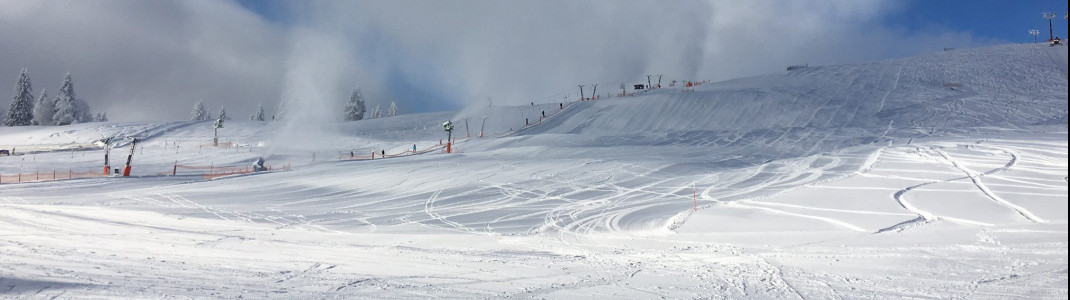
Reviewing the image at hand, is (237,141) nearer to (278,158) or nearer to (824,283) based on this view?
(278,158)

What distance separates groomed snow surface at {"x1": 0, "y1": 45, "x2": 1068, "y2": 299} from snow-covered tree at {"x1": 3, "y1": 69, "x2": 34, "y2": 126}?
164ft

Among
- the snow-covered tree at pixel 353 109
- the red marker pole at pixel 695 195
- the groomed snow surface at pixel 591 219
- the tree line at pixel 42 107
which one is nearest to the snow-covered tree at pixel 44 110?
the tree line at pixel 42 107

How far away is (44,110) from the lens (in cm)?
8794

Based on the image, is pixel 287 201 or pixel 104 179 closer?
pixel 287 201

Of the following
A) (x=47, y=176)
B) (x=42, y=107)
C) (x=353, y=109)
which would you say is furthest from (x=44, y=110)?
(x=47, y=176)

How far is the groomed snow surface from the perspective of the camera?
28.7 ft

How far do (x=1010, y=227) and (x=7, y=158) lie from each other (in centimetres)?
5532

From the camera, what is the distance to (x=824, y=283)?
8641mm

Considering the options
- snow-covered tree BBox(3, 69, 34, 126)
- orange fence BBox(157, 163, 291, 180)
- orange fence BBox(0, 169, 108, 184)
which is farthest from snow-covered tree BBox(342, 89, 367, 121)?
orange fence BBox(0, 169, 108, 184)

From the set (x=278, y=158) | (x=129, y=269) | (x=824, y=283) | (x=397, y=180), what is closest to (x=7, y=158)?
(x=278, y=158)

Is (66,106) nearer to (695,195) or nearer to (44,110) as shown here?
(44,110)

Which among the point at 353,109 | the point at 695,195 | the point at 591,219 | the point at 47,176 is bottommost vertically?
the point at 591,219

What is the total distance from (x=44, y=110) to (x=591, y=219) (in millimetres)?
98664

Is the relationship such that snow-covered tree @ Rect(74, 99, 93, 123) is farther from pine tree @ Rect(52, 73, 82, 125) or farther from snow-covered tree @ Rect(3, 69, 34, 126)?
snow-covered tree @ Rect(3, 69, 34, 126)
